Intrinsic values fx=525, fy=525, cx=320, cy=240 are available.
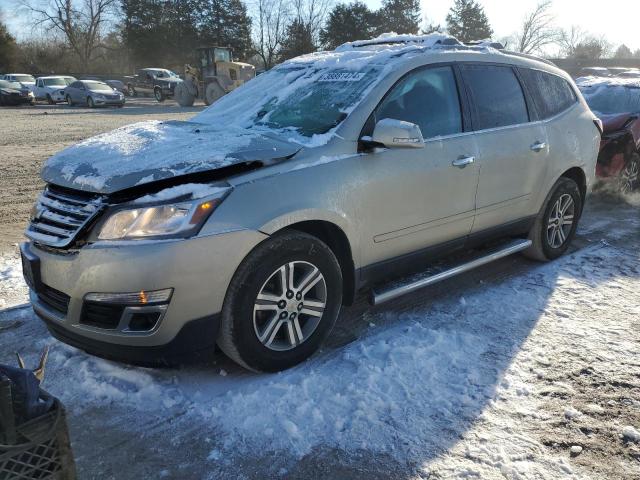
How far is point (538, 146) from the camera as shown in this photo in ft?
14.6

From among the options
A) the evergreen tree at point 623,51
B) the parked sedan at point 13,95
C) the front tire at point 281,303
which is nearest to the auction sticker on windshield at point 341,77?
the front tire at point 281,303

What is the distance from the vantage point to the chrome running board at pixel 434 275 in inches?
138

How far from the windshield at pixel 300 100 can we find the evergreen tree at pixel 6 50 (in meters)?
56.5

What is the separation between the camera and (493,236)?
4379 mm

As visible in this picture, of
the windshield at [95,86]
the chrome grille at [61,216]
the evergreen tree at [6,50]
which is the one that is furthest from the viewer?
the evergreen tree at [6,50]

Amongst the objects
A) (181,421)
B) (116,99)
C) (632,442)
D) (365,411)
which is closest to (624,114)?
(632,442)

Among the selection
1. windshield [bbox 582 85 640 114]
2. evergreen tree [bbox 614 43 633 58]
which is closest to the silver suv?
windshield [bbox 582 85 640 114]

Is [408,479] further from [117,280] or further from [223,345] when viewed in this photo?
[117,280]

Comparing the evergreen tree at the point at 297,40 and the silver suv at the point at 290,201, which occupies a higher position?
the evergreen tree at the point at 297,40

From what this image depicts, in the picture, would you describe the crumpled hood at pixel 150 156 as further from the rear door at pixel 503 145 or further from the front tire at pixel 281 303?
the rear door at pixel 503 145

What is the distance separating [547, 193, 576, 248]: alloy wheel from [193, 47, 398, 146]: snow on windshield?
226cm

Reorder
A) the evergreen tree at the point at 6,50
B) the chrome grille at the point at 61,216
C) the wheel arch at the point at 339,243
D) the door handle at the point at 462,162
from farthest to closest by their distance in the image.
A: the evergreen tree at the point at 6,50
the door handle at the point at 462,162
the wheel arch at the point at 339,243
the chrome grille at the point at 61,216

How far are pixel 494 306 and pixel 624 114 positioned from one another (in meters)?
5.51

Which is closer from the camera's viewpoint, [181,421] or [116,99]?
[181,421]
